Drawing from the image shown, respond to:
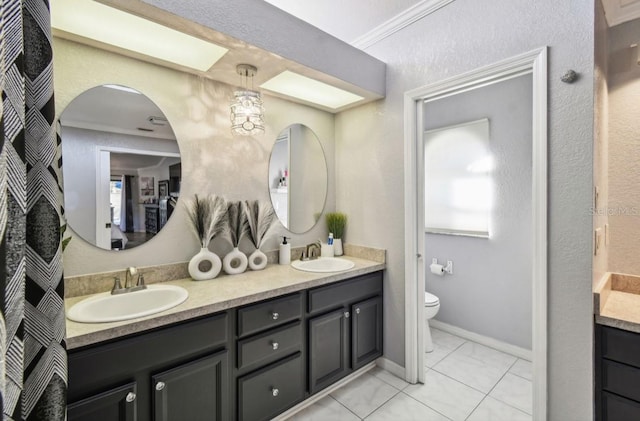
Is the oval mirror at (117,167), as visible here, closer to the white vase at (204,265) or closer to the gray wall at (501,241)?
the white vase at (204,265)

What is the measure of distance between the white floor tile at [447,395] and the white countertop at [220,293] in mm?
874

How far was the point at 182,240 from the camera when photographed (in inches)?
74.0

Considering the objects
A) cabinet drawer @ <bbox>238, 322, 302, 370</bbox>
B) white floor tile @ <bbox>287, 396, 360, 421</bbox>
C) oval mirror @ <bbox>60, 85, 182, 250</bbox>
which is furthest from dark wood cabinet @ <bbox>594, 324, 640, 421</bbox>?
oval mirror @ <bbox>60, 85, 182, 250</bbox>

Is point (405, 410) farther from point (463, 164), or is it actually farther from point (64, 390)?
point (463, 164)

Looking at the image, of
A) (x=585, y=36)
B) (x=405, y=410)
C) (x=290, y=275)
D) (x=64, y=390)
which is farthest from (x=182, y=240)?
(x=585, y=36)

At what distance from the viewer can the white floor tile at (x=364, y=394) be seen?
6.23 ft

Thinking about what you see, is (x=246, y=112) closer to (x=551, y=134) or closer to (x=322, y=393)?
(x=551, y=134)

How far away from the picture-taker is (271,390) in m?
1.66

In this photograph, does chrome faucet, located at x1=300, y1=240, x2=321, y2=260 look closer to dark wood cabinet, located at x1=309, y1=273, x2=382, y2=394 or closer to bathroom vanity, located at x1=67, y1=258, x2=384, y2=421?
bathroom vanity, located at x1=67, y1=258, x2=384, y2=421

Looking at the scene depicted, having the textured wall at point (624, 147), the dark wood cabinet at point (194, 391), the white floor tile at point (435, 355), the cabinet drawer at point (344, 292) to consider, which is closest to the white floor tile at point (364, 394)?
the white floor tile at point (435, 355)

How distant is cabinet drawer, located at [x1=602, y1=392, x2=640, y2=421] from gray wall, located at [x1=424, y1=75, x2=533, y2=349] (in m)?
1.12

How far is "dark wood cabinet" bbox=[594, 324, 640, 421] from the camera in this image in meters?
1.31

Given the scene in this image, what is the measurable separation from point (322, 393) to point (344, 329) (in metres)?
0.43

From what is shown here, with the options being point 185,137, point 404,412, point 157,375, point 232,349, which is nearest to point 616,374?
point 404,412
